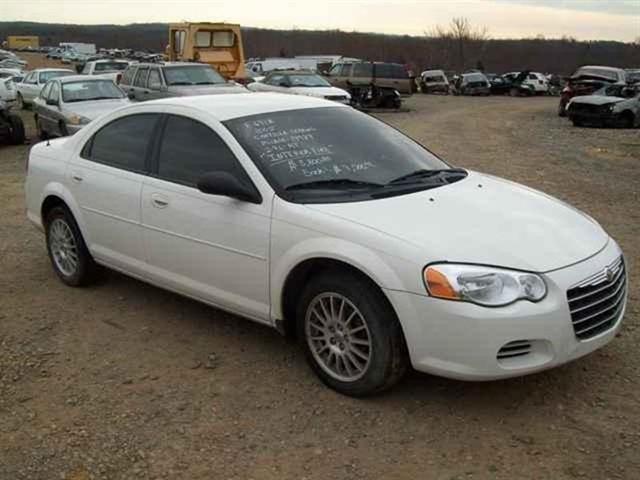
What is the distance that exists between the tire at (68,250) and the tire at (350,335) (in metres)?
2.27

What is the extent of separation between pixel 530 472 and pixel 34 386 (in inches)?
106

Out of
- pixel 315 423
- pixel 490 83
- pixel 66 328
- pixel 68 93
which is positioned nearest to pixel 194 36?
pixel 68 93

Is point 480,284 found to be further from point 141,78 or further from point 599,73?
point 599,73

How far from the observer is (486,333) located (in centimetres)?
337

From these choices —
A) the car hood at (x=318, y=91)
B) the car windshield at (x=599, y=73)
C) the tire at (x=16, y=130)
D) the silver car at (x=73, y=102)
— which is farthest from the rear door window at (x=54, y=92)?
the car windshield at (x=599, y=73)

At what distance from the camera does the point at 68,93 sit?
595 inches

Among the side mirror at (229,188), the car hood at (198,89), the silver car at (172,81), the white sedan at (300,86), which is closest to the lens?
the side mirror at (229,188)

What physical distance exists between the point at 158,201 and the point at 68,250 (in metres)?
1.43

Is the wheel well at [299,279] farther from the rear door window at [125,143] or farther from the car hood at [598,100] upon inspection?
the car hood at [598,100]

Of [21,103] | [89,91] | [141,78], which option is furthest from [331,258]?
[21,103]

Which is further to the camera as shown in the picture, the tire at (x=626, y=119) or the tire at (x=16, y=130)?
the tire at (x=626, y=119)

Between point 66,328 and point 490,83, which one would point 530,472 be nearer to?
point 66,328

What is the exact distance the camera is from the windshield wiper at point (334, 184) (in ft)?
13.5

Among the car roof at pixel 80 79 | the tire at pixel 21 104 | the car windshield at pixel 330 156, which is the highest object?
the car windshield at pixel 330 156
